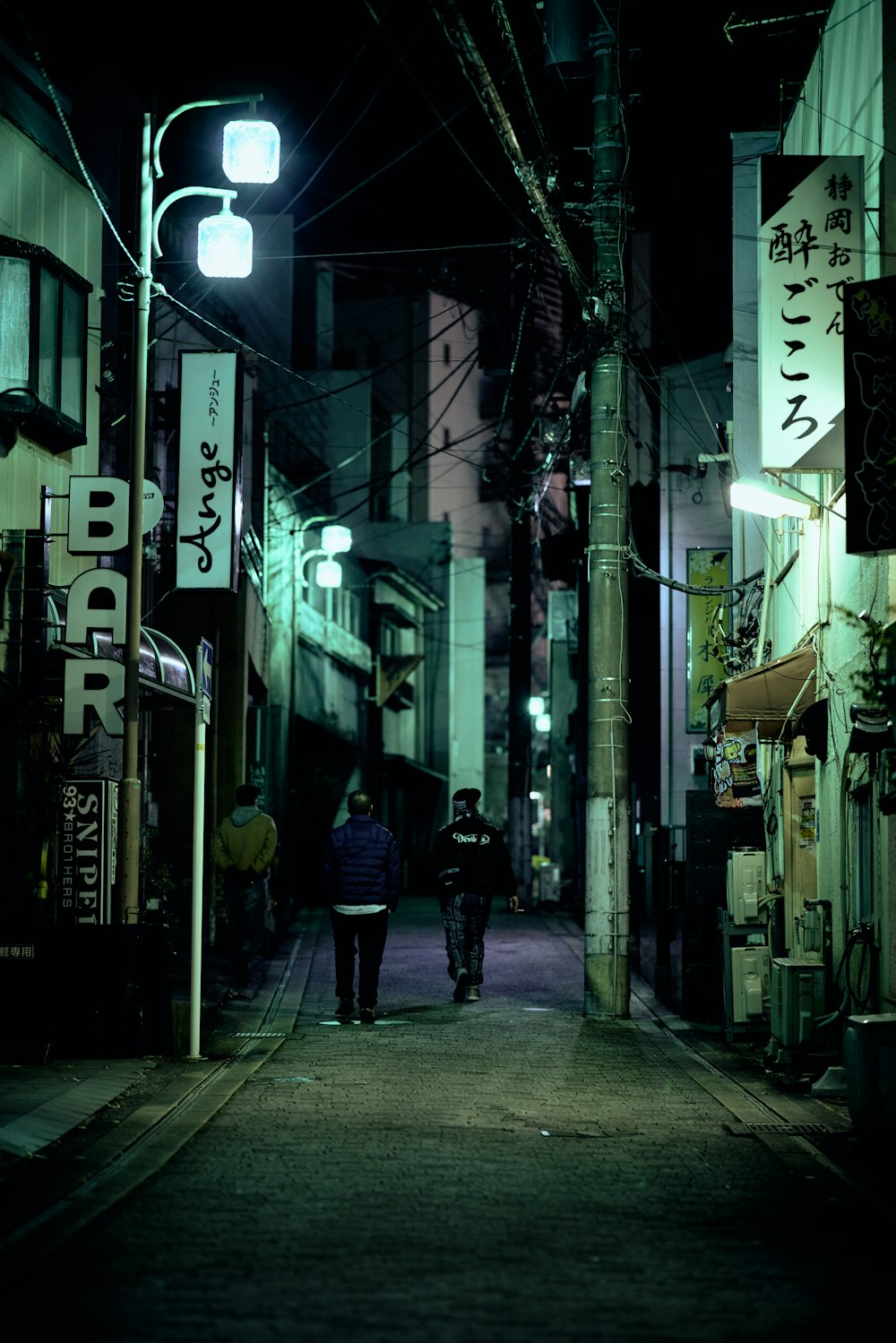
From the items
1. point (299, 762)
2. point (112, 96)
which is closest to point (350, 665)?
point (299, 762)

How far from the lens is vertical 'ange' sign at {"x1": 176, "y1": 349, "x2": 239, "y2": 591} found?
19719mm

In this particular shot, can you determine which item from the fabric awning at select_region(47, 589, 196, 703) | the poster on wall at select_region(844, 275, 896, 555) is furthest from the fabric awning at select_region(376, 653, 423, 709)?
the poster on wall at select_region(844, 275, 896, 555)

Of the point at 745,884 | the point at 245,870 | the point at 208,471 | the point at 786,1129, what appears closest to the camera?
the point at 786,1129

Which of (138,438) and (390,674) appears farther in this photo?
(390,674)

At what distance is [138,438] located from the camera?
14820 mm

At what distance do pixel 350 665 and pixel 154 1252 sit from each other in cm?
3651

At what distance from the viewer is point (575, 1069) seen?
40.6 feet

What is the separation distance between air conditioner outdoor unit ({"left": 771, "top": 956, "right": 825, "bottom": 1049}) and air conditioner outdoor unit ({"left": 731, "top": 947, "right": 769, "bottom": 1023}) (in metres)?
1.41

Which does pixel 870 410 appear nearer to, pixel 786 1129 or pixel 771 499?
pixel 771 499

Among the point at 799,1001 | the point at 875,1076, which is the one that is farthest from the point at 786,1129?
the point at 799,1001

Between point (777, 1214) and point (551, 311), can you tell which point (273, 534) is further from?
point (777, 1214)

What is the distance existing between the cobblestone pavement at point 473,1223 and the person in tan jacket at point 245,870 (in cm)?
506

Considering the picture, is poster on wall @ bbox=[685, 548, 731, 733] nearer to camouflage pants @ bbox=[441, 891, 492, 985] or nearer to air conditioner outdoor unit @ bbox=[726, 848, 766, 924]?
camouflage pants @ bbox=[441, 891, 492, 985]

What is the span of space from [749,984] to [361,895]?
3.75 meters
